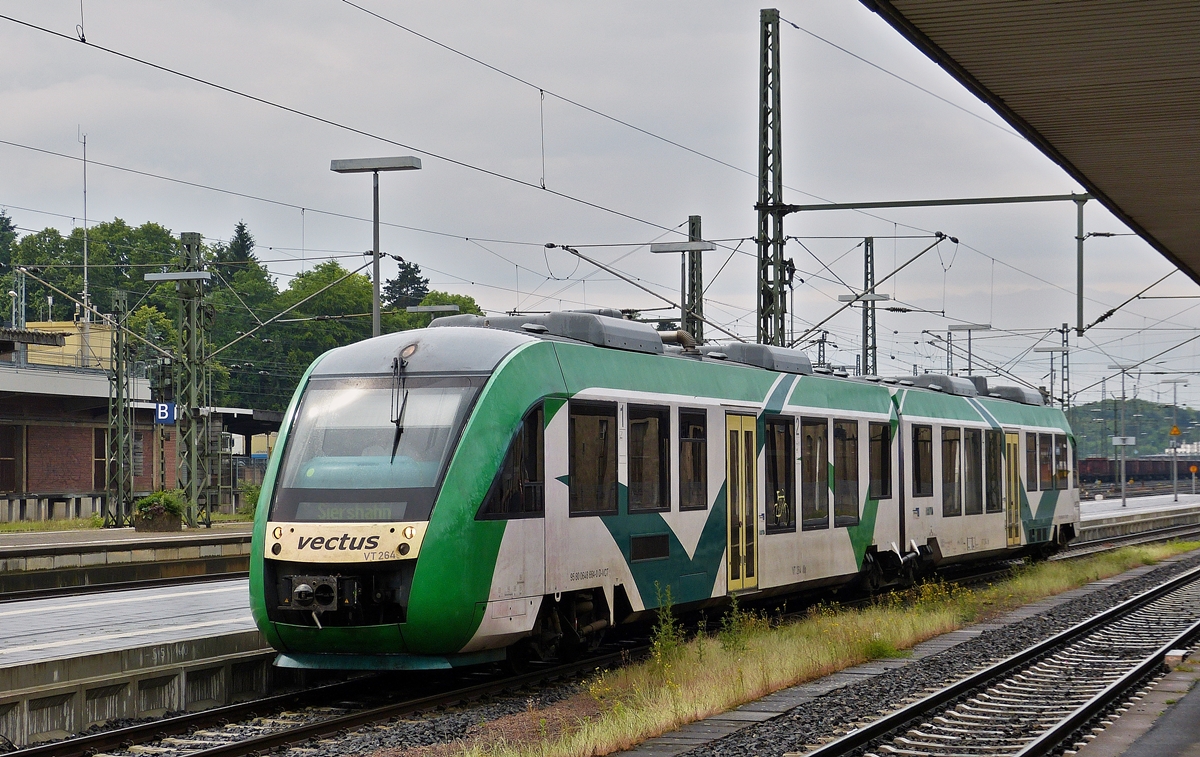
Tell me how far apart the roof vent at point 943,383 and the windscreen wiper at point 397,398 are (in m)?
14.0

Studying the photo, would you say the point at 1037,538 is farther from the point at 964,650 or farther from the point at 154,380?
the point at 154,380

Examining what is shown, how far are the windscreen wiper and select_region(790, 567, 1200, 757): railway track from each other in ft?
14.5

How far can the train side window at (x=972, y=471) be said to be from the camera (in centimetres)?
2503

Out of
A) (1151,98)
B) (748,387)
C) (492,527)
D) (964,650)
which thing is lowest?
(964,650)

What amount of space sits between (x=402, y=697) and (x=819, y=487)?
8.07 metres

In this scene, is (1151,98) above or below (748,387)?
above

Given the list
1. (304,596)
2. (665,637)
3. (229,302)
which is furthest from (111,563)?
(229,302)

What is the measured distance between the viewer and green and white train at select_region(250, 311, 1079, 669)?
39.6ft

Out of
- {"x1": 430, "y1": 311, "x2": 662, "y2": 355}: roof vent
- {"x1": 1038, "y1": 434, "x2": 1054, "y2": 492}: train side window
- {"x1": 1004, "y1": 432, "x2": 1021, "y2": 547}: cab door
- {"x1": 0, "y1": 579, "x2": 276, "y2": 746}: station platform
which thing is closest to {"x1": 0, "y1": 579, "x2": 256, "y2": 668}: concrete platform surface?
{"x1": 0, "y1": 579, "x2": 276, "y2": 746}: station platform

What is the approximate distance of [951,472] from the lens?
80.2 ft

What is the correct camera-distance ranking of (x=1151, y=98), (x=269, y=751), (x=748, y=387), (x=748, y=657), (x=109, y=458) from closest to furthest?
(x=269, y=751)
(x=1151, y=98)
(x=748, y=657)
(x=748, y=387)
(x=109, y=458)

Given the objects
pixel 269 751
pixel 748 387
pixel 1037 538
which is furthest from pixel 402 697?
pixel 1037 538

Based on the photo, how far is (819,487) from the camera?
19156 millimetres

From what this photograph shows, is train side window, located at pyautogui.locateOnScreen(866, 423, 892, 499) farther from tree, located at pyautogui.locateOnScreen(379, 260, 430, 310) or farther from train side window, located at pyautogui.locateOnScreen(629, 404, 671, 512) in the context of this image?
tree, located at pyautogui.locateOnScreen(379, 260, 430, 310)
